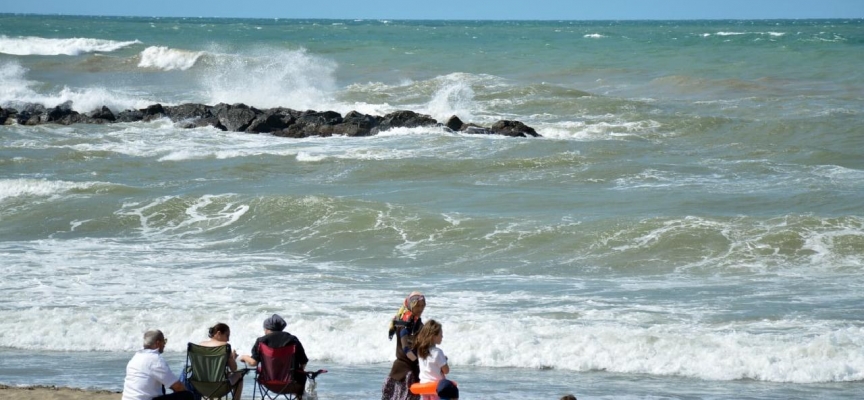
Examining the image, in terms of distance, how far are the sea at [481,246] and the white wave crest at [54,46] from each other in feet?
125

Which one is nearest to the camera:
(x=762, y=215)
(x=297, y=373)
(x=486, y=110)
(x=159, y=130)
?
(x=297, y=373)

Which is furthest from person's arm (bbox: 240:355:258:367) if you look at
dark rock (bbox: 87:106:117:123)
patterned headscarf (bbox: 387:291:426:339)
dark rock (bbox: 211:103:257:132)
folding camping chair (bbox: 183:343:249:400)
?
dark rock (bbox: 87:106:117:123)

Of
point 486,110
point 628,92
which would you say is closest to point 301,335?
point 486,110

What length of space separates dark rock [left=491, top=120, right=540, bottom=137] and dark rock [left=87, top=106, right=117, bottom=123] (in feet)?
37.4

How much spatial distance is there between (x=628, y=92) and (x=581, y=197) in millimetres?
23980

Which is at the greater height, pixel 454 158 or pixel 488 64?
pixel 488 64

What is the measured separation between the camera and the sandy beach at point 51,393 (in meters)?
8.98

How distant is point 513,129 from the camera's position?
93.8ft

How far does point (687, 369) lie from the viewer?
408 inches

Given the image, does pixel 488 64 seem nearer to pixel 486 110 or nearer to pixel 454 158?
pixel 486 110

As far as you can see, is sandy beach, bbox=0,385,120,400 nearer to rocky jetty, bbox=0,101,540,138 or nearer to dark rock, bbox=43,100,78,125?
rocky jetty, bbox=0,101,540,138

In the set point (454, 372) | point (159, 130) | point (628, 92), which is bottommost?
point (454, 372)

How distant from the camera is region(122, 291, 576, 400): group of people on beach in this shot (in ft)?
23.7

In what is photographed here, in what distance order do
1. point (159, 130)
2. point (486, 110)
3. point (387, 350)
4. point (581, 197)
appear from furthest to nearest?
point (486, 110), point (159, 130), point (581, 197), point (387, 350)
